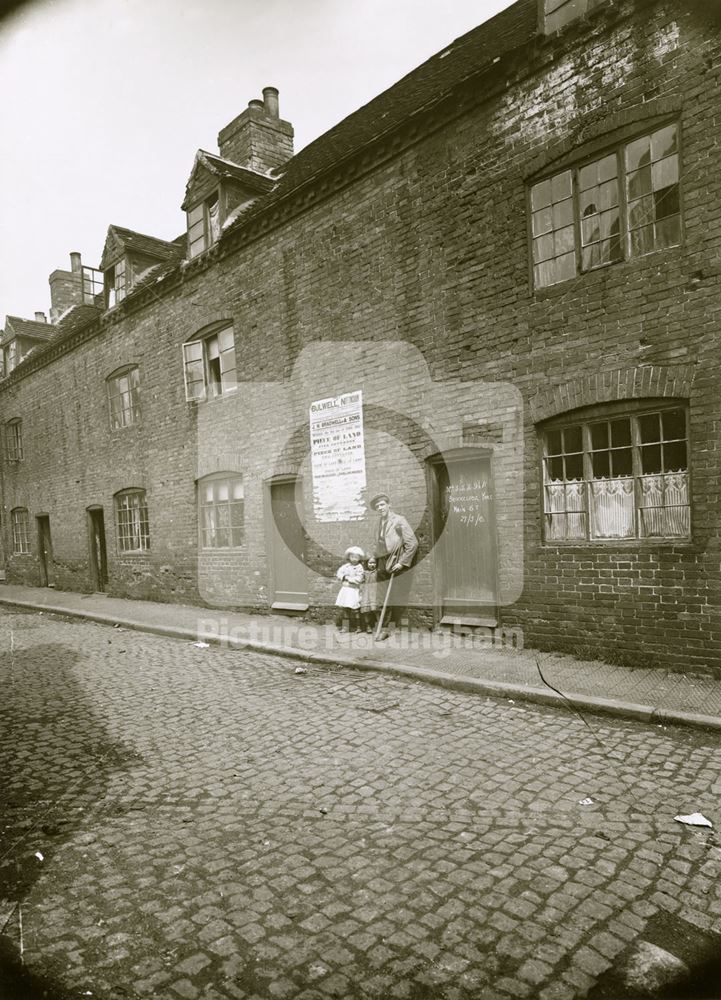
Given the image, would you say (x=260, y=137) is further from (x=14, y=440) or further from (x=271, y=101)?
(x=14, y=440)

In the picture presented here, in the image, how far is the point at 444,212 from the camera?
8.45 meters

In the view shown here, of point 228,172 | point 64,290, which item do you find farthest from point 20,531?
point 228,172

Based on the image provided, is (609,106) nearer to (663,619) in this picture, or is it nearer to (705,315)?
(705,315)

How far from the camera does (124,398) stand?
1568 centimetres

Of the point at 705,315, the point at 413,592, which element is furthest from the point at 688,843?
the point at 413,592

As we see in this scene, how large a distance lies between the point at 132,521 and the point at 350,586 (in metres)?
8.42

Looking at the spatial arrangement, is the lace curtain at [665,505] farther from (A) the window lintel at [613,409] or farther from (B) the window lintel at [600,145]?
(B) the window lintel at [600,145]

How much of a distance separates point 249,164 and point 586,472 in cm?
1174

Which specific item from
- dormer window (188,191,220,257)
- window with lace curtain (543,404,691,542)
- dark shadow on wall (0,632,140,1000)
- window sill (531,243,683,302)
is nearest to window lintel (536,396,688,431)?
window with lace curtain (543,404,691,542)

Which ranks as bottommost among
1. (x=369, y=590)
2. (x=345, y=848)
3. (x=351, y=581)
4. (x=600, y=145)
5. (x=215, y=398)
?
(x=345, y=848)

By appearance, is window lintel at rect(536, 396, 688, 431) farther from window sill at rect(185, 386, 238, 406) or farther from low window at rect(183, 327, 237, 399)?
low window at rect(183, 327, 237, 399)

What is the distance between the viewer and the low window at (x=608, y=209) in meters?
6.54

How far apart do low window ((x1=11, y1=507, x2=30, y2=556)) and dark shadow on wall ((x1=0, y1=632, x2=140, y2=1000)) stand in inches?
574

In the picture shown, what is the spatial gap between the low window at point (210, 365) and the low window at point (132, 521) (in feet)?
11.5
